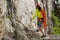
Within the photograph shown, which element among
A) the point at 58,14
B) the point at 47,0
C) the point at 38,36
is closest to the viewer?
the point at 38,36

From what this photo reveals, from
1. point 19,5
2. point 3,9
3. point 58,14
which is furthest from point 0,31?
point 58,14

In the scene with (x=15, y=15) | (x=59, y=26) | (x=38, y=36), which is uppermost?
(x=15, y=15)

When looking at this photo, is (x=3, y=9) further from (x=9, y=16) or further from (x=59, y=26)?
(x=59, y=26)

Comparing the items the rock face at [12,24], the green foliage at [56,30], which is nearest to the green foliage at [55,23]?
the green foliage at [56,30]

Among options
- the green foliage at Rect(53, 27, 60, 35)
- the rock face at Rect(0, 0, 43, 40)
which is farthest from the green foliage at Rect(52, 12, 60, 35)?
the rock face at Rect(0, 0, 43, 40)

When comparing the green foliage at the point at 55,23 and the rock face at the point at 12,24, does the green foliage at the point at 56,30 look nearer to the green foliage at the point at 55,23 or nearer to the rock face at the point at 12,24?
the green foliage at the point at 55,23

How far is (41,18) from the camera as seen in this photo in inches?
499

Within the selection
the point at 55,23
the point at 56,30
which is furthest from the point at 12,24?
the point at 55,23

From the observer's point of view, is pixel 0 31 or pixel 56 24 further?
pixel 56 24

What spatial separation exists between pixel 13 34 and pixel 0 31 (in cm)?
55

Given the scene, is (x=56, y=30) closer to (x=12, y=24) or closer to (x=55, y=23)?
(x=55, y=23)

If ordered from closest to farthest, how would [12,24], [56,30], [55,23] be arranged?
1. [12,24]
2. [56,30]
3. [55,23]

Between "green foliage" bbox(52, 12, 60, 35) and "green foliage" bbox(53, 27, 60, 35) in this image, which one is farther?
"green foliage" bbox(52, 12, 60, 35)

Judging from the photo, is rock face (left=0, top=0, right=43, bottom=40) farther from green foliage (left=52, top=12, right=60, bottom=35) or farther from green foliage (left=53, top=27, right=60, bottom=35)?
green foliage (left=52, top=12, right=60, bottom=35)
